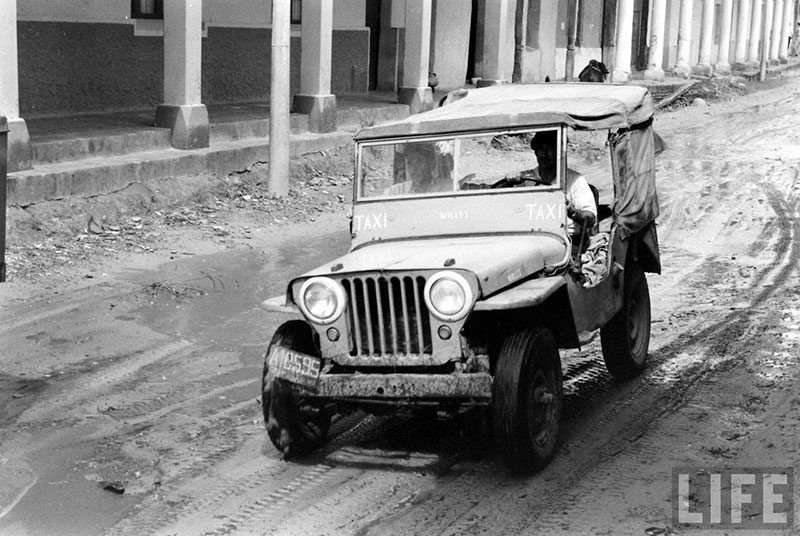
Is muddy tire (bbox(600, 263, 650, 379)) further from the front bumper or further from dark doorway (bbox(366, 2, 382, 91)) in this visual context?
dark doorway (bbox(366, 2, 382, 91))

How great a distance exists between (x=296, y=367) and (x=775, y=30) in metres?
56.3

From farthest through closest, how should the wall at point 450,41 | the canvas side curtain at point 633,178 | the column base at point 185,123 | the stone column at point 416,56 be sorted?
the wall at point 450,41
the stone column at point 416,56
the column base at point 185,123
the canvas side curtain at point 633,178

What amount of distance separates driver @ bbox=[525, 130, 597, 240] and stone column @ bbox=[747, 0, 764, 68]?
47529mm

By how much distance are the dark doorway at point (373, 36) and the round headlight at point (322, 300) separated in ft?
58.2

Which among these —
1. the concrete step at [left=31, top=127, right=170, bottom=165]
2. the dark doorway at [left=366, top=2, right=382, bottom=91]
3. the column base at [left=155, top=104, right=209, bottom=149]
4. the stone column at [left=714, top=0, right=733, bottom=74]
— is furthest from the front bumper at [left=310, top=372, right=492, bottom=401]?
the stone column at [left=714, top=0, right=733, bottom=74]

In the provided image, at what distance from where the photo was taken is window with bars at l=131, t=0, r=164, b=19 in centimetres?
1653

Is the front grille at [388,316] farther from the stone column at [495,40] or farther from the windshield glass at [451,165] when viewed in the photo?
the stone column at [495,40]

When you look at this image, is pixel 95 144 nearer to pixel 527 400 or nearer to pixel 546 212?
pixel 546 212

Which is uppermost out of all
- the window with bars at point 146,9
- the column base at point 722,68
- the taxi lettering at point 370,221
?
the window with bars at point 146,9

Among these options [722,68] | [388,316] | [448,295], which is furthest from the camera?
[722,68]

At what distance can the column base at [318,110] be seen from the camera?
58.1 ft

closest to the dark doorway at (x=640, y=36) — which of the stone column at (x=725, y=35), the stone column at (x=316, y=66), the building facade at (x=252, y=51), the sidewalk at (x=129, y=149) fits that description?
the building facade at (x=252, y=51)

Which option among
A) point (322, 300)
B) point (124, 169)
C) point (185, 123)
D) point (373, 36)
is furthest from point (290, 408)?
point (373, 36)

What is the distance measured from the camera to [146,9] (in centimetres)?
1678
